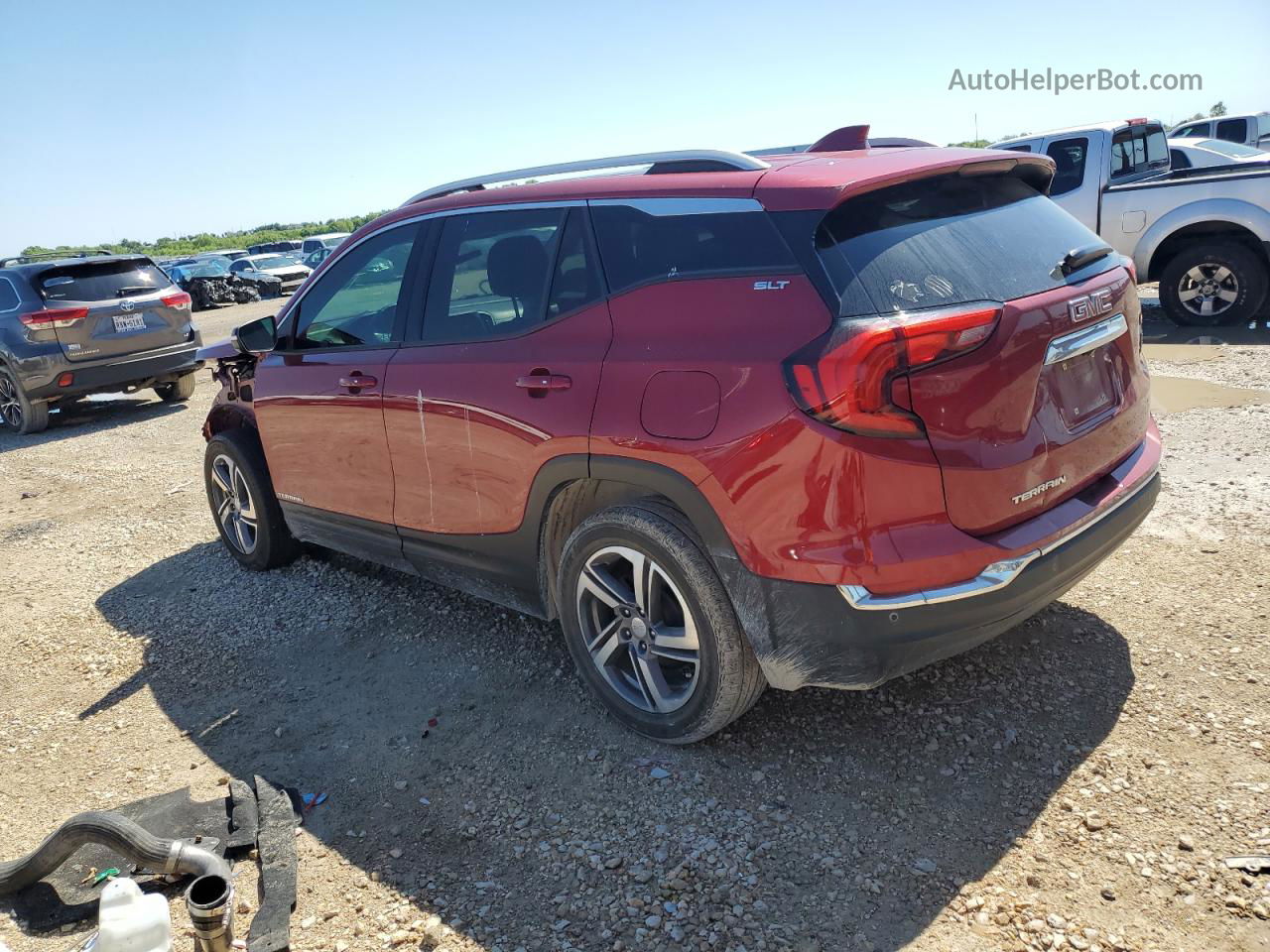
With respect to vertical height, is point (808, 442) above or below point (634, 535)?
above

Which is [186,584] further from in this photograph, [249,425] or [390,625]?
[390,625]

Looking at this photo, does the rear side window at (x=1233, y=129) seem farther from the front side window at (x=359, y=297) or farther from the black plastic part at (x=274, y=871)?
the black plastic part at (x=274, y=871)

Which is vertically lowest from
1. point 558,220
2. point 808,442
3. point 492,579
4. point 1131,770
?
point 1131,770

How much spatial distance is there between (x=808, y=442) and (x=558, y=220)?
1.42m

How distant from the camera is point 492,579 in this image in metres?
3.86

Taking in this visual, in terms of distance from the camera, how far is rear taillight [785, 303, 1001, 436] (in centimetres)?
259

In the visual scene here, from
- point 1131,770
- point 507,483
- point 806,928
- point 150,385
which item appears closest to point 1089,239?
point 1131,770

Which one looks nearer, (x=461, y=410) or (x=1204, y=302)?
(x=461, y=410)

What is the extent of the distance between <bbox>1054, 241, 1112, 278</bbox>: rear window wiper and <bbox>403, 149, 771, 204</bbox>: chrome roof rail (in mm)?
983

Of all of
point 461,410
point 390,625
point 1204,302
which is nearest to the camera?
point 461,410

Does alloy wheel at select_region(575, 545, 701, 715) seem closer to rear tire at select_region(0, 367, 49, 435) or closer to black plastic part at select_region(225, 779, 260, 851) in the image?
black plastic part at select_region(225, 779, 260, 851)

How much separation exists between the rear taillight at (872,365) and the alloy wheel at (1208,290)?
842cm

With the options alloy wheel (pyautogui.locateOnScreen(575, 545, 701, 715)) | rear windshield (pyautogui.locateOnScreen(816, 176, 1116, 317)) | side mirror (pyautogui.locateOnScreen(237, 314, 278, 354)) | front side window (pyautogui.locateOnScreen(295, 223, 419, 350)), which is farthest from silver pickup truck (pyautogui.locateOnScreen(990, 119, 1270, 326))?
alloy wheel (pyautogui.locateOnScreen(575, 545, 701, 715))

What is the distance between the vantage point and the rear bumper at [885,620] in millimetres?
2705
